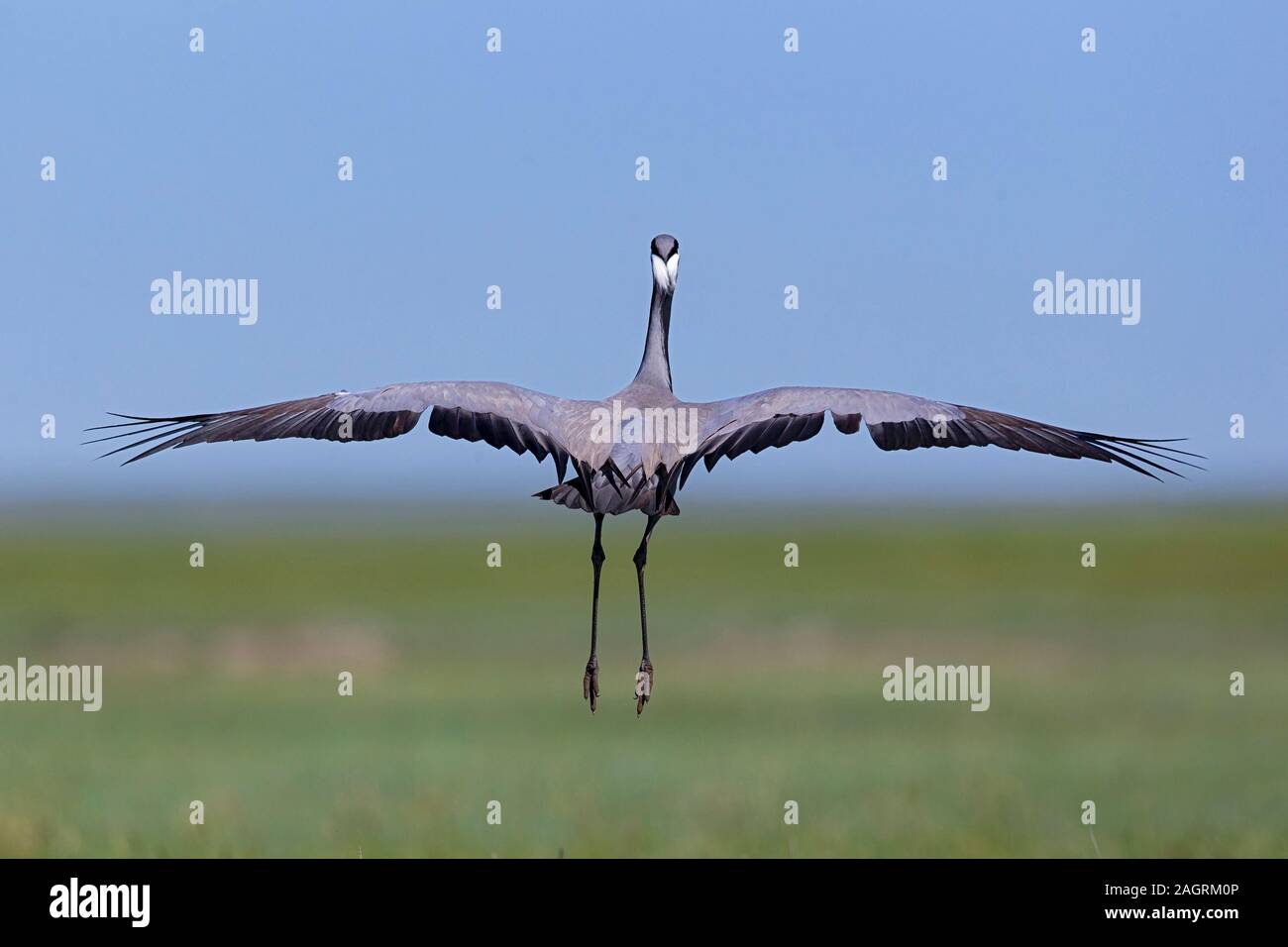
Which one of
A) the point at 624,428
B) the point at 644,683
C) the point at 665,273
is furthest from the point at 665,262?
the point at 644,683

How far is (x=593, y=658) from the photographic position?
562 inches

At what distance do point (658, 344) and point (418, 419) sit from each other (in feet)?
8.72

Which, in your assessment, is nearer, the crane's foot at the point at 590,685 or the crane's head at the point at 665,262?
the crane's foot at the point at 590,685

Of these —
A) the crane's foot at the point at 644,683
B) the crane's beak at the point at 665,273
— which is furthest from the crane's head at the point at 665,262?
the crane's foot at the point at 644,683

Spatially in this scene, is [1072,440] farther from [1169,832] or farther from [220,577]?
[220,577]

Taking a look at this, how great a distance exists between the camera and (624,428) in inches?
589

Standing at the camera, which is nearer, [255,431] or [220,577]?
[255,431]

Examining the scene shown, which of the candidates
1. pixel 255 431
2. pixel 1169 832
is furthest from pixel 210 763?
pixel 255 431

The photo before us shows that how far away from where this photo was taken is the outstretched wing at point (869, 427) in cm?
1456

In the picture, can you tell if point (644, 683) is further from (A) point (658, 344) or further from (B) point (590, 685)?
(A) point (658, 344)

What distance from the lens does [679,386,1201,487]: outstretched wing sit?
573 inches

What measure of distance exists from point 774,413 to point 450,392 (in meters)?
2.47

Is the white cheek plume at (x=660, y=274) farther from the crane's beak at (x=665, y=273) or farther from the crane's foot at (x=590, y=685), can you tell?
the crane's foot at (x=590, y=685)

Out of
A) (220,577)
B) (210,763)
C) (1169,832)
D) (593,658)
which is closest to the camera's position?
(593,658)
